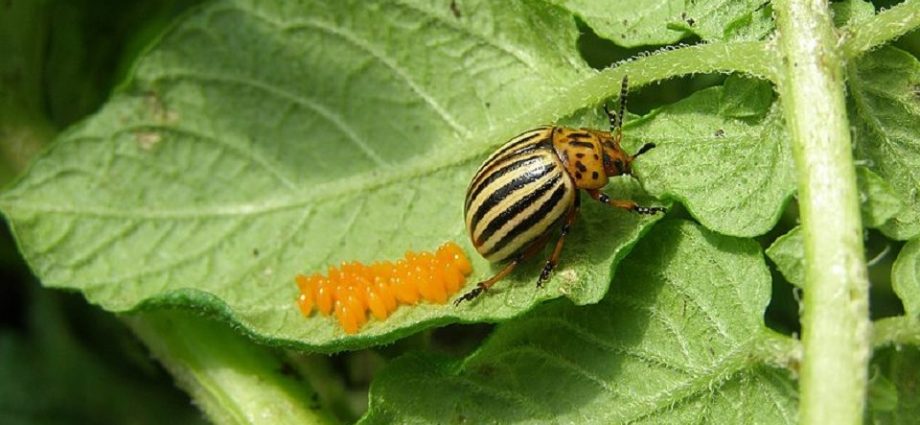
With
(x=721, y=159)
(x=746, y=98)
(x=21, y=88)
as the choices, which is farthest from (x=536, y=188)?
(x=21, y=88)

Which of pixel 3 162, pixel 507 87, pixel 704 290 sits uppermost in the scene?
pixel 507 87

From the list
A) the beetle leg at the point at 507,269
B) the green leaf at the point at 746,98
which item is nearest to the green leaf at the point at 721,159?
the green leaf at the point at 746,98

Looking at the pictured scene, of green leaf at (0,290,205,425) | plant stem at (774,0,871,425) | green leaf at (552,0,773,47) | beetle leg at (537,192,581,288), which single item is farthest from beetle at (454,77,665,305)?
green leaf at (0,290,205,425)

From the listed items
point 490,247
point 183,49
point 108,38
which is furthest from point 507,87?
point 108,38

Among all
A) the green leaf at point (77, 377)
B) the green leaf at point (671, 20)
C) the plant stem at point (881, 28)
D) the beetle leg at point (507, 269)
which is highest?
the plant stem at point (881, 28)

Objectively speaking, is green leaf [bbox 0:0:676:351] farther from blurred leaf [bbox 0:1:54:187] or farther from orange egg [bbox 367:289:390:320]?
blurred leaf [bbox 0:1:54:187]

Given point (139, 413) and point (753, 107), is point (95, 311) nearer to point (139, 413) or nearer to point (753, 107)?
point (139, 413)

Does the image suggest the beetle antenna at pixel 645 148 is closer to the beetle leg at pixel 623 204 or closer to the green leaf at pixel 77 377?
the beetle leg at pixel 623 204
